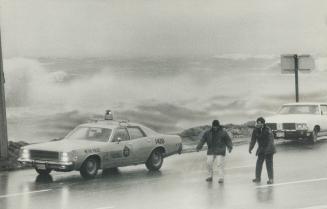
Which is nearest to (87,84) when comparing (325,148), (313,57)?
(325,148)

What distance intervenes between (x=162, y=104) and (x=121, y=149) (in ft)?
29.2

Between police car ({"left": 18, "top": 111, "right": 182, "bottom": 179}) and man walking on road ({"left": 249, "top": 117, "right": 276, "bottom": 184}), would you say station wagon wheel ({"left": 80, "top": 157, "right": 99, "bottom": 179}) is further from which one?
man walking on road ({"left": 249, "top": 117, "right": 276, "bottom": 184})

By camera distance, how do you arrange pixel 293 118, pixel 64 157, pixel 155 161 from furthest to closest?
1. pixel 293 118
2. pixel 155 161
3. pixel 64 157

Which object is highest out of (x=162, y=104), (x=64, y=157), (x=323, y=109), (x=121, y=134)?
(x=162, y=104)

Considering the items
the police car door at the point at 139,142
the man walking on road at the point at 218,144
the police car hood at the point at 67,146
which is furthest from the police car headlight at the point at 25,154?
the man walking on road at the point at 218,144

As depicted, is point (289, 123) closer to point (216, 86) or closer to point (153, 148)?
point (216, 86)

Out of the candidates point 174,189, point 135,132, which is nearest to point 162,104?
point 135,132

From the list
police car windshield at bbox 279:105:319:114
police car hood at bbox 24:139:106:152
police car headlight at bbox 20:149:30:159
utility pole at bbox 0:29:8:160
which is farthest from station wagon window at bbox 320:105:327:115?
police car headlight at bbox 20:149:30:159

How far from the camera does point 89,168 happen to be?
17.1 metres

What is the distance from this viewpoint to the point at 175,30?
27.5 metres

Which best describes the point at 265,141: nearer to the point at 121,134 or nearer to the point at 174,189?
the point at 174,189

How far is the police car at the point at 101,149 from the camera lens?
55.2 ft

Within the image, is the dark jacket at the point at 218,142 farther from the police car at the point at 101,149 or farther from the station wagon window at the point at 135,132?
the station wagon window at the point at 135,132

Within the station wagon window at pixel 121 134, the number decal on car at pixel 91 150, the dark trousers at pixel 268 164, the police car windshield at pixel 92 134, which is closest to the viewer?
the dark trousers at pixel 268 164
